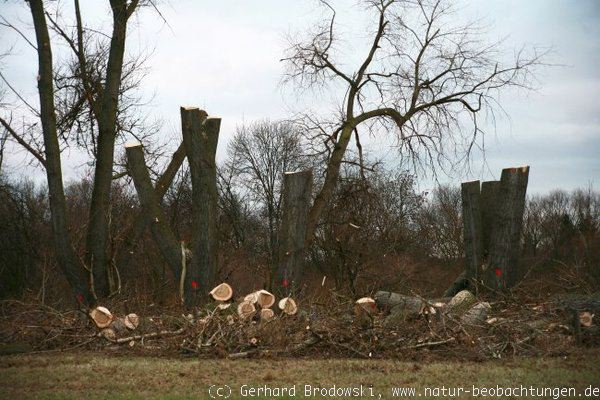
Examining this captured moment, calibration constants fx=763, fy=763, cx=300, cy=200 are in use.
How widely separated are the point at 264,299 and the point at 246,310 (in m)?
0.55

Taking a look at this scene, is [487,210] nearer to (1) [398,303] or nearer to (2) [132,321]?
(1) [398,303]

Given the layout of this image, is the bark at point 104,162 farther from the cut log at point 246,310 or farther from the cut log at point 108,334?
the cut log at point 246,310

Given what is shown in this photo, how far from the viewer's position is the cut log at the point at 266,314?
10.8 metres

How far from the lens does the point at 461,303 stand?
12.9m

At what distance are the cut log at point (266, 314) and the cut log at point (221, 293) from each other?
5.08 ft

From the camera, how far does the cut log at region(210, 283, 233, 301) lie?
1268 centimetres

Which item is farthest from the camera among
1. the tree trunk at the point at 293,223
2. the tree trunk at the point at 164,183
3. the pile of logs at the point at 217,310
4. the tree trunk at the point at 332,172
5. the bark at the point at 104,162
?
the tree trunk at the point at 332,172

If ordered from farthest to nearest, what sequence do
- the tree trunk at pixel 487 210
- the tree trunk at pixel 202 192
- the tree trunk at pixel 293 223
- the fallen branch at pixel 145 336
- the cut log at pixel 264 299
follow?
the tree trunk at pixel 487 210, the tree trunk at pixel 202 192, the tree trunk at pixel 293 223, the cut log at pixel 264 299, the fallen branch at pixel 145 336

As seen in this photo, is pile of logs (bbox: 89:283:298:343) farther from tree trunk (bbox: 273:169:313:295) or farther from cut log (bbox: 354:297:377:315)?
tree trunk (bbox: 273:169:313:295)

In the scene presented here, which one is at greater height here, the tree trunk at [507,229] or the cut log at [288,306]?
the tree trunk at [507,229]

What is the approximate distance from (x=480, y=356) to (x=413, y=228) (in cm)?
2319

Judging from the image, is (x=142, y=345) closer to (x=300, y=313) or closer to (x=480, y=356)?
(x=300, y=313)

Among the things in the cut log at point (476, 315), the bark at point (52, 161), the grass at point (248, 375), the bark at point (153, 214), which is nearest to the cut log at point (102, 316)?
the grass at point (248, 375)

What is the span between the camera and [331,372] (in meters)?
8.91
